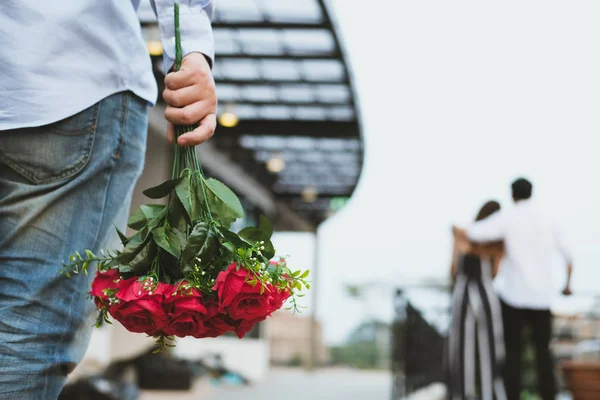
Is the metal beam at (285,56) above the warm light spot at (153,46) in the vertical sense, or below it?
above

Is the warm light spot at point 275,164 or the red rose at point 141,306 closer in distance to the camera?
the red rose at point 141,306

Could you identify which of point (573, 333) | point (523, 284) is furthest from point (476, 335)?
point (573, 333)

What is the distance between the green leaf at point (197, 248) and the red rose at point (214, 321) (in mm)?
66

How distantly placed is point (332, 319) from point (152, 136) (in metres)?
12.2

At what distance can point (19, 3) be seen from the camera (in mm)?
1193

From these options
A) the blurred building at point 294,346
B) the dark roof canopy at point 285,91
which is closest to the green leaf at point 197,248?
the dark roof canopy at point 285,91

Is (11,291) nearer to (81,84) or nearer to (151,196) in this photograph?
(151,196)

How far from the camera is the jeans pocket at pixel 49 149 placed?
3.78 ft

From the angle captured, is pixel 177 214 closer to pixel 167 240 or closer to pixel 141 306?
pixel 167 240

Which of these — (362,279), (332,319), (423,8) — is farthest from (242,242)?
(332,319)

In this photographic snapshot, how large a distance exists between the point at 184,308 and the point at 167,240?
126 mm

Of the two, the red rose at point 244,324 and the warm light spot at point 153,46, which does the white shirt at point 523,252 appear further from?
the warm light spot at point 153,46

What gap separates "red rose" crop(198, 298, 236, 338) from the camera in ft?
3.51

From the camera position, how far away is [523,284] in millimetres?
4309
